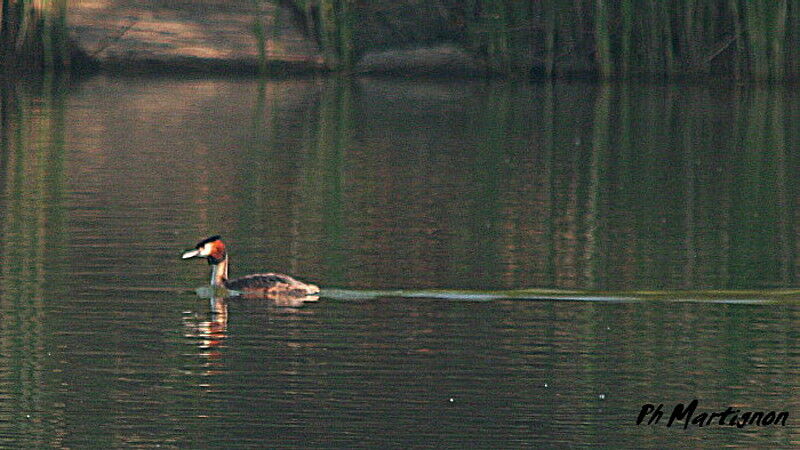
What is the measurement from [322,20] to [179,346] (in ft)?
86.7

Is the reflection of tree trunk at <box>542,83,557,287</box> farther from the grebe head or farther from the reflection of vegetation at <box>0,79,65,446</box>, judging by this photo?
the reflection of vegetation at <box>0,79,65,446</box>

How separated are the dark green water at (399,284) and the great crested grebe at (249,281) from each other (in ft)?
0.82

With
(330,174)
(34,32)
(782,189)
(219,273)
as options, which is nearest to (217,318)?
(219,273)

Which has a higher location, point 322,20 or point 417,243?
point 322,20

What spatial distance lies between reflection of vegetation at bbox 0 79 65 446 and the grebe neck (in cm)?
104

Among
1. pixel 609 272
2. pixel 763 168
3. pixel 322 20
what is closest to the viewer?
pixel 609 272

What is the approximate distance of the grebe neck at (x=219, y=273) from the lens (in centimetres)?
1310

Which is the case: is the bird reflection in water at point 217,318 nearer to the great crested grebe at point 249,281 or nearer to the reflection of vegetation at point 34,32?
the great crested grebe at point 249,281

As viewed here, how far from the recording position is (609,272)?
1388 cm

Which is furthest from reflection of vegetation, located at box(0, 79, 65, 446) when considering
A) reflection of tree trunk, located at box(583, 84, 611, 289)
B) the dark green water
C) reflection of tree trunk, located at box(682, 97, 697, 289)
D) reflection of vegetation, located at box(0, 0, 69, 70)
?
reflection of vegetation, located at box(0, 0, 69, 70)

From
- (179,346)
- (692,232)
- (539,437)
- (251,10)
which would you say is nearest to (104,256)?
(179,346)

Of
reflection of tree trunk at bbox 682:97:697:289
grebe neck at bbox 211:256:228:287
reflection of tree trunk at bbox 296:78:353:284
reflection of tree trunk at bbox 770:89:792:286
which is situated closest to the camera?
grebe neck at bbox 211:256:228:287

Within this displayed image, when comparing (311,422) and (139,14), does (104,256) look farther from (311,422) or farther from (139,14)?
(139,14)

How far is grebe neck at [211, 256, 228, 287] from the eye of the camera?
13.1 metres
